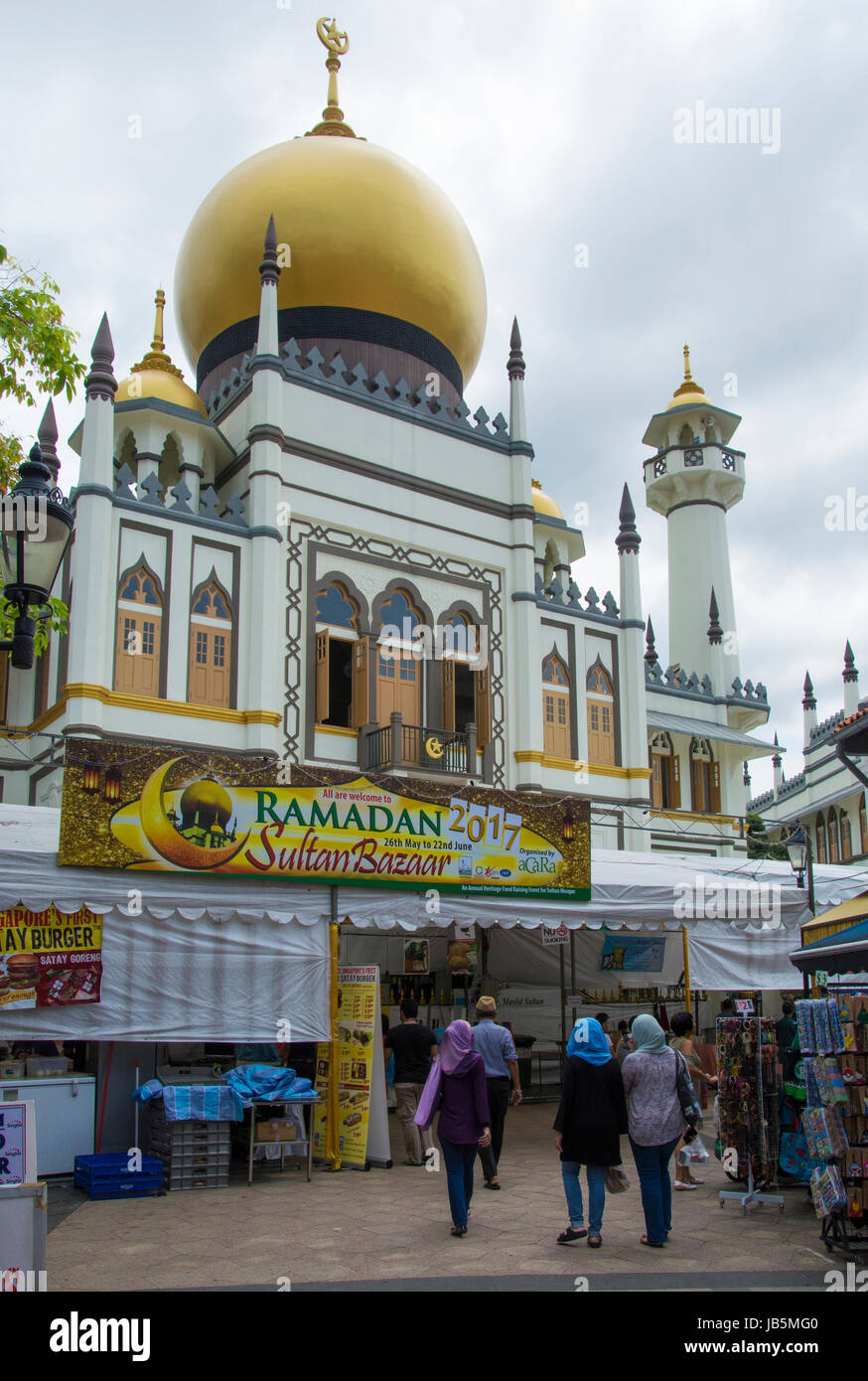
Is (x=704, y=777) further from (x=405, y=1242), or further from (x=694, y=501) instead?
(x=405, y=1242)

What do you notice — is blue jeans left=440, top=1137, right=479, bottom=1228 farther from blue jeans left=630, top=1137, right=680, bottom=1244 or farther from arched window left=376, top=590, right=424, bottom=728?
arched window left=376, top=590, right=424, bottom=728

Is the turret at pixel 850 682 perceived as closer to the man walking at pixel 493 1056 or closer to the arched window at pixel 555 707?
the arched window at pixel 555 707

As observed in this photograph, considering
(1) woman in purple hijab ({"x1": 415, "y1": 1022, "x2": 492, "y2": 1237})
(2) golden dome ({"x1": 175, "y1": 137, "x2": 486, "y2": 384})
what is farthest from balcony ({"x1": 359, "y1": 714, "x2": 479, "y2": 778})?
(1) woman in purple hijab ({"x1": 415, "y1": 1022, "x2": 492, "y2": 1237})

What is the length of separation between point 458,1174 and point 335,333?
18.2m

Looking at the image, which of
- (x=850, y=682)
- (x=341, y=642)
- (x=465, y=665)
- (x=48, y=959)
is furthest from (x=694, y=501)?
(x=48, y=959)

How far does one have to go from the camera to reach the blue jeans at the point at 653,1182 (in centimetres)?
738

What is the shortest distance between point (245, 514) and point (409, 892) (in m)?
9.06

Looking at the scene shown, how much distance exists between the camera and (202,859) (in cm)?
1062

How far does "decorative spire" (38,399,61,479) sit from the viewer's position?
19062 mm

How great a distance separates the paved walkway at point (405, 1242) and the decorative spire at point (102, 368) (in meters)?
12.0

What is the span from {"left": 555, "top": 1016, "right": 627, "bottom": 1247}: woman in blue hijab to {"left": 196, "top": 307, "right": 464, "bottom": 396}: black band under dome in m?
17.1

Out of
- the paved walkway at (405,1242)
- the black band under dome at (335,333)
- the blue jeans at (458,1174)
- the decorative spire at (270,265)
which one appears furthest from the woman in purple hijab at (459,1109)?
the black band under dome at (335,333)
